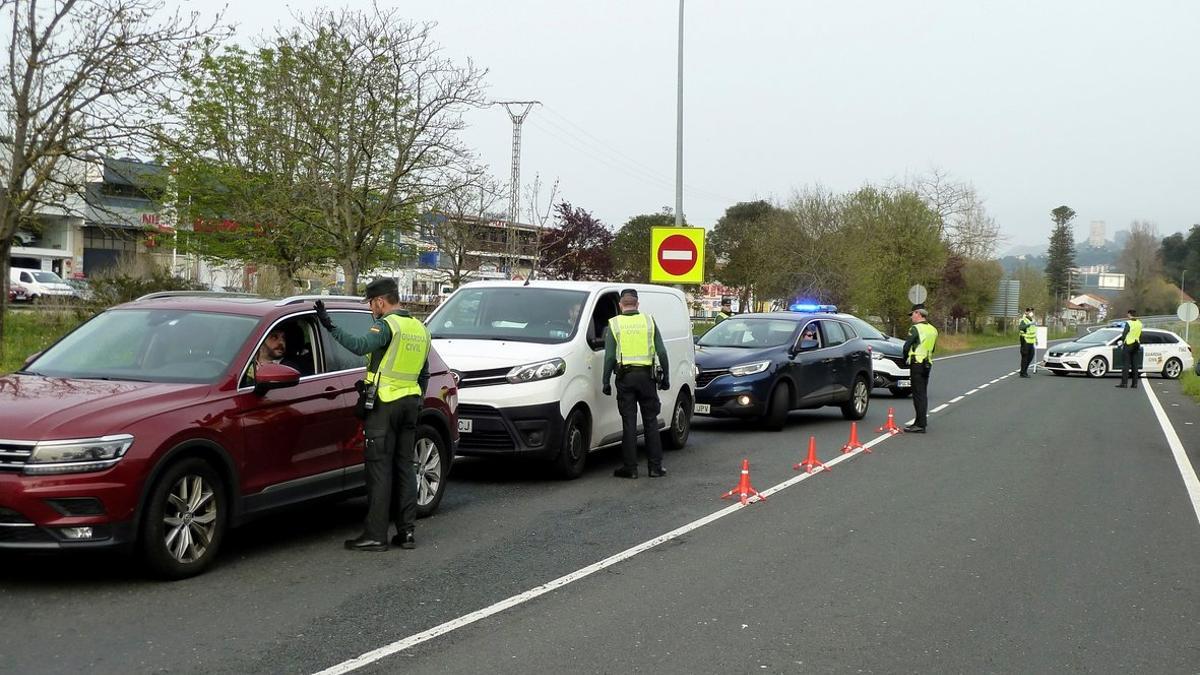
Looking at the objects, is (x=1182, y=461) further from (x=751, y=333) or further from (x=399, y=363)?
(x=399, y=363)

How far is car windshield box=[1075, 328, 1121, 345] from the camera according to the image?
1358 inches

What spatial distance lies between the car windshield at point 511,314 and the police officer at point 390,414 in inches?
132

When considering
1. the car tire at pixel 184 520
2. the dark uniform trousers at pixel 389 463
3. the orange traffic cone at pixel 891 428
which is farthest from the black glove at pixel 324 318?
the orange traffic cone at pixel 891 428

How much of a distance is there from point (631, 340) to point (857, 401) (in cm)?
802

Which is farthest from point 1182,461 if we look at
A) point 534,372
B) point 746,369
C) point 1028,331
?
point 1028,331

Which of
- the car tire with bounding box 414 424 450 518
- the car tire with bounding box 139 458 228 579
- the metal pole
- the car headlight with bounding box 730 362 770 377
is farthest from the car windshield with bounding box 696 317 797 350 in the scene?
the car tire with bounding box 139 458 228 579

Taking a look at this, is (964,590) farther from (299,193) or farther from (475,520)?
(299,193)

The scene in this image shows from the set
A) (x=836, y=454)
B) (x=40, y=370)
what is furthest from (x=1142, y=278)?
(x=40, y=370)

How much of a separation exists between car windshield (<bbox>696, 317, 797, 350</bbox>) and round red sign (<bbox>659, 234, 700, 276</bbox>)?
3.56m

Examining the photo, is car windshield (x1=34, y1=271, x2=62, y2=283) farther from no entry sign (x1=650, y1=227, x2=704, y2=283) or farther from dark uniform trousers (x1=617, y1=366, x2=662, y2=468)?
dark uniform trousers (x1=617, y1=366, x2=662, y2=468)

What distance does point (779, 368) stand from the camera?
15.7m

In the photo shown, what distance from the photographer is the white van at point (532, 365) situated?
1038 cm

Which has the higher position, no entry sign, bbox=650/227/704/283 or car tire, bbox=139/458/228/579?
no entry sign, bbox=650/227/704/283

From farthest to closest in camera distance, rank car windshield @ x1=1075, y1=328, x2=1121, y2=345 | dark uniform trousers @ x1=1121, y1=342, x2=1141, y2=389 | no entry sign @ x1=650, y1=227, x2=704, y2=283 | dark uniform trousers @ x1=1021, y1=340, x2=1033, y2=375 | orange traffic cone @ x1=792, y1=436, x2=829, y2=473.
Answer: car windshield @ x1=1075, y1=328, x2=1121, y2=345
dark uniform trousers @ x1=1021, y1=340, x2=1033, y2=375
dark uniform trousers @ x1=1121, y1=342, x2=1141, y2=389
no entry sign @ x1=650, y1=227, x2=704, y2=283
orange traffic cone @ x1=792, y1=436, x2=829, y2=473
